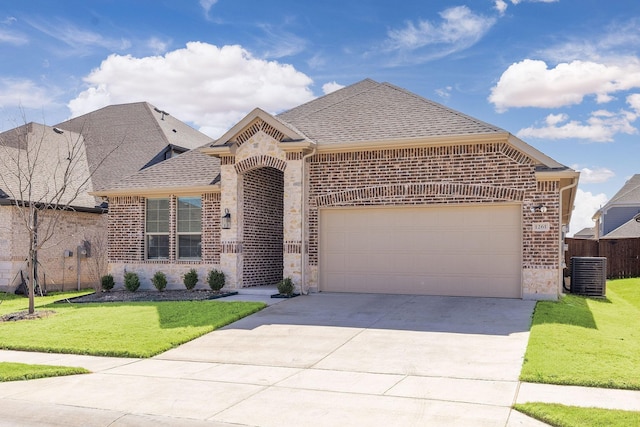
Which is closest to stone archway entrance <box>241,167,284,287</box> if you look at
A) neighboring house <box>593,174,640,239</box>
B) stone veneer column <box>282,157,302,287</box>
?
stone veneer column <box>282,157,302,287</box>

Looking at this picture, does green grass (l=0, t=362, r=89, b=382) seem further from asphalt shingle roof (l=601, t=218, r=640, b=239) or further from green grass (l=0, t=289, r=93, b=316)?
asphalt shingle roof (l=601, t=218, r=640, b=239)

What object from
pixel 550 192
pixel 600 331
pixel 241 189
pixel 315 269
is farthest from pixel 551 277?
pixel 241 189

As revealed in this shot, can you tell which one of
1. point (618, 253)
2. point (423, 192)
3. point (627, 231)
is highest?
point (423, 192)

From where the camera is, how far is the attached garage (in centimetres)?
1454

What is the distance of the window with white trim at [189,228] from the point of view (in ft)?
59.3

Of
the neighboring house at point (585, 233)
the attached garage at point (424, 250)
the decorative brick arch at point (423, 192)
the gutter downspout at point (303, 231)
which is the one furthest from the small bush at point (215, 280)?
the neighboring house at point (585, 233)

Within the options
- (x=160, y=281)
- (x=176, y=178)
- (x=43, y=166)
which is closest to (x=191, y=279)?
(x=160, y=281)

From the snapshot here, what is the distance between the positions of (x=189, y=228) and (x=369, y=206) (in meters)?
5.94

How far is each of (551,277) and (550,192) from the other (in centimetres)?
200

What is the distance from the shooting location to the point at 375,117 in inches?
659

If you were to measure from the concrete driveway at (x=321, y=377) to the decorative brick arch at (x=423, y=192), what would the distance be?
2882 millimetres

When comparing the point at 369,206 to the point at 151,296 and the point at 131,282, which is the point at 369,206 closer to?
the point at 151,296

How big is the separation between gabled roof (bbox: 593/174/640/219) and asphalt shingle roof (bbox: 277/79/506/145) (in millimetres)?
26317

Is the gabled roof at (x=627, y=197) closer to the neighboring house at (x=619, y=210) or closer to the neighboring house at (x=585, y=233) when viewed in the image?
the neighboring house at (x=619, y=210)
